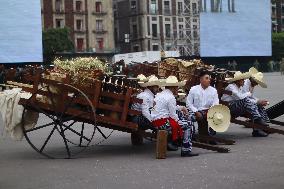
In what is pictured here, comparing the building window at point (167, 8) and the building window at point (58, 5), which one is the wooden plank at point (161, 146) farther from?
the building window at point (167, 8)

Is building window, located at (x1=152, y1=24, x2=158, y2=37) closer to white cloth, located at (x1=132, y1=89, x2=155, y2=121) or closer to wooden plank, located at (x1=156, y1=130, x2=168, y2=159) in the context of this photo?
white cloth, located at (x1=132, y1=89, x2=155, y2=121)

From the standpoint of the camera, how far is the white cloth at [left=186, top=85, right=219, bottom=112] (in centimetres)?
1164

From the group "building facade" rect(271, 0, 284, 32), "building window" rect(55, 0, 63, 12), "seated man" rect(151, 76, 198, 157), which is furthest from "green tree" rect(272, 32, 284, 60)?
"seated man" rect(151, 76, 198, 157)

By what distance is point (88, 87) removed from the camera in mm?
10758

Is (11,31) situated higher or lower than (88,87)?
higher

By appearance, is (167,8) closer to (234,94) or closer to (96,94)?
(234,94)

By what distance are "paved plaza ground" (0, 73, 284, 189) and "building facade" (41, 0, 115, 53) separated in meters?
76.7

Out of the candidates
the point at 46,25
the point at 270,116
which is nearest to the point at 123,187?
the point at 270,116

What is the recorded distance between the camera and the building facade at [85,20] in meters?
87.4

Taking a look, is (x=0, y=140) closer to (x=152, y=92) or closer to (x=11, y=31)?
(x=152, y=92)

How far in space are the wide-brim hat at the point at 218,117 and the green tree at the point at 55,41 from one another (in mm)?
66114

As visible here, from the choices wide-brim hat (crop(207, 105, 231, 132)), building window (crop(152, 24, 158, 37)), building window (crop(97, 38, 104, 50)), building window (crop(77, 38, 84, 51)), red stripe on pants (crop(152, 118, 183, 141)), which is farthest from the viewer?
building window (crop(152, 24, 158, 37))

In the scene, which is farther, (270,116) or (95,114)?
(270,116)

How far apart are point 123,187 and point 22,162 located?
3.33m
